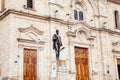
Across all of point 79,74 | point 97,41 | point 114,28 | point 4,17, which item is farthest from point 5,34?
point 114,28

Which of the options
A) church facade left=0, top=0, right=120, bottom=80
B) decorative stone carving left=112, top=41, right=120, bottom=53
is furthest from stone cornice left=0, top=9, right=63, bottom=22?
decorative stone carving left=112, top=41, right=120, bottom=53

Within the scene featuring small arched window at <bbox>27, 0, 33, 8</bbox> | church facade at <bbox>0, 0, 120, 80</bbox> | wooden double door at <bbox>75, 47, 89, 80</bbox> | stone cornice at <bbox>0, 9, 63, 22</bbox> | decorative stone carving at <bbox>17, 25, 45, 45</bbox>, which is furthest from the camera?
wooden double door at <bbox>75, 47, 89, 80</bbox>

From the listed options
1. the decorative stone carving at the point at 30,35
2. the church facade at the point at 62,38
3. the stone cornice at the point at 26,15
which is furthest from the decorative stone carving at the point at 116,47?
the decorative stone carving at the point at 30,35

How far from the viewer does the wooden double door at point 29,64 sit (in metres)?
22.0

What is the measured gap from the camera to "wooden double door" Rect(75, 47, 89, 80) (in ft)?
83.4

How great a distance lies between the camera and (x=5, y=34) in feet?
73.5

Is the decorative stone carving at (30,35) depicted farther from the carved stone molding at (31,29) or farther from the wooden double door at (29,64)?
the wooden double door at (29,64)

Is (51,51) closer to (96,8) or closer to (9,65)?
(9,65)

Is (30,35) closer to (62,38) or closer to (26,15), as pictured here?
(26,15)

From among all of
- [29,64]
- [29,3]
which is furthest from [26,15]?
[29,64]

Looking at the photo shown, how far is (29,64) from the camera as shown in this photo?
22.4m

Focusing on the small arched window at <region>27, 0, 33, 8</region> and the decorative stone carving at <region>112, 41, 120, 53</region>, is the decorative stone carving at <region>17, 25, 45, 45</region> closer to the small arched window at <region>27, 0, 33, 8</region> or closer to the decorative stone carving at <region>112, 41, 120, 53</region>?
the small arched window at <region>27, 0, 33, 8</region>

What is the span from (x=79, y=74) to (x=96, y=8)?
815cm

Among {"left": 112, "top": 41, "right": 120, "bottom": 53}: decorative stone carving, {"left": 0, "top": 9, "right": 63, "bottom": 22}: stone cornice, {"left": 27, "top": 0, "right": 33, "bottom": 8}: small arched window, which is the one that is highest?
{"left": 27, "top": 0, "right": 33, "bottom": 8}: small arched window
